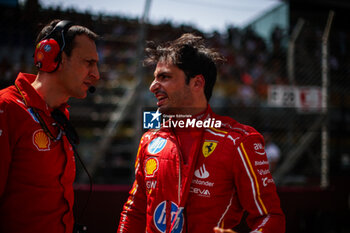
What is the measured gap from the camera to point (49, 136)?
5.46 feet

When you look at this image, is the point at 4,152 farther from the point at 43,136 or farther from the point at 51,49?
the point at 51,49

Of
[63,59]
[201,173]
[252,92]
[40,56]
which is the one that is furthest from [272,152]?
[40,56]

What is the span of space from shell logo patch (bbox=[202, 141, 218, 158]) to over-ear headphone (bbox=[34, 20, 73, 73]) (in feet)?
3.27

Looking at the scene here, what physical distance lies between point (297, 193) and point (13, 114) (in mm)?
3782

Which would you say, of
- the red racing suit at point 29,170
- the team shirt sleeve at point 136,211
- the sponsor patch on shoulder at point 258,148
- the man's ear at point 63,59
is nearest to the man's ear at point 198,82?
the sponsor patch on shoulder at point 258,148

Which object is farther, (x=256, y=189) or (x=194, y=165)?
(x=194, y=165)

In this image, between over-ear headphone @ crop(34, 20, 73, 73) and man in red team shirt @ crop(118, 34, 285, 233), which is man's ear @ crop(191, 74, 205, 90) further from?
over-ear headphone @ crop(34, 20, 73, 73)

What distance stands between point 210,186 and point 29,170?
974 mm

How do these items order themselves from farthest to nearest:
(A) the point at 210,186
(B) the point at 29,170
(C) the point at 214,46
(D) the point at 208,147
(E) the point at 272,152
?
(E) the point at 272,152, (C) the point at 214,46, (D) the point at 208,147, (A) the point at 210,186, (B) the point at 29,170

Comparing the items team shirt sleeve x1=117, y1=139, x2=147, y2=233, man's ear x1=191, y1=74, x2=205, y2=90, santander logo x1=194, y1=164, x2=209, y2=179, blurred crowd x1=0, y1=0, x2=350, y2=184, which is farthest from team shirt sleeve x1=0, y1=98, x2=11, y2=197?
blurred crowd x1=0, y1=0, x2=350, y2=184

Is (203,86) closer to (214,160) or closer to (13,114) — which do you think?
(214,160)

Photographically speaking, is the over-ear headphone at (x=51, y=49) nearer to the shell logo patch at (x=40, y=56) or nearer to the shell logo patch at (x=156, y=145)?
the shell logo patch at (x=40, y=56)

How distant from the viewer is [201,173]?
1699 millimetres

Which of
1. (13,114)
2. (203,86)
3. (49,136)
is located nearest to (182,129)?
(203,86)
